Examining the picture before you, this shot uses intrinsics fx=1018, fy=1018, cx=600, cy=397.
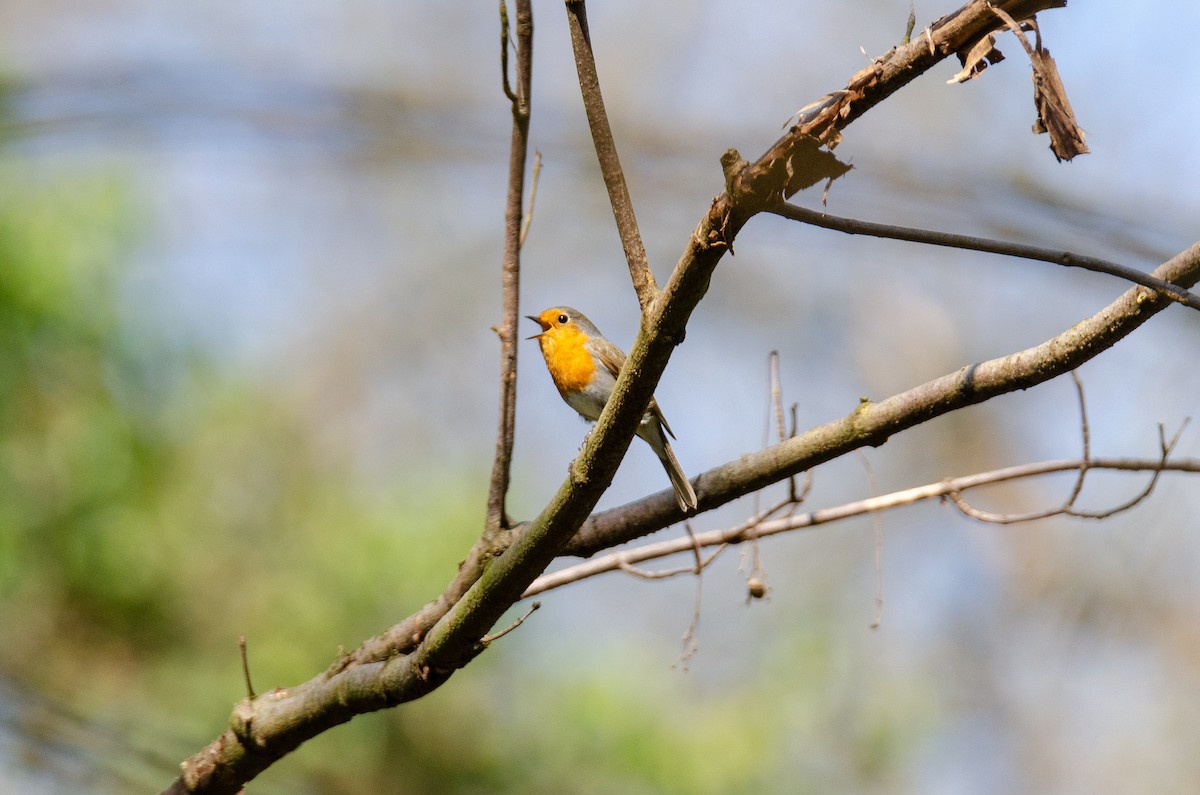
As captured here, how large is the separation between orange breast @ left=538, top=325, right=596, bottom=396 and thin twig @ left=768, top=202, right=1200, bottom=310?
3116mm

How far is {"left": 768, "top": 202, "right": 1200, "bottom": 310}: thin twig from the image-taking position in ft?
4.22

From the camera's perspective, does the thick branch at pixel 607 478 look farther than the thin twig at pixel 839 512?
No

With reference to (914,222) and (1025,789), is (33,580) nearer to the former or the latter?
(914,222)

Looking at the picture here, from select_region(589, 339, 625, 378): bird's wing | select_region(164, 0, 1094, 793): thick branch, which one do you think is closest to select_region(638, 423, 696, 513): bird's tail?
select_region(589, 339, 625, 378): bird's wing

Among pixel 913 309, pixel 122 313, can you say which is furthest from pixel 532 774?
pixel 913 309

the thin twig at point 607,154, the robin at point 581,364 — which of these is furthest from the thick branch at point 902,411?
the robin at point 581,364

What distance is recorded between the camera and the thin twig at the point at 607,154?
1.64 meters

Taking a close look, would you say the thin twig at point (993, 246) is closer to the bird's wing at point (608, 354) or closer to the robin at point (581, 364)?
the robin at point (581, 364)

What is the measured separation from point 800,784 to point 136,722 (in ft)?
11.9

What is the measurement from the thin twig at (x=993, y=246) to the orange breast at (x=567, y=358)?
3.12 m

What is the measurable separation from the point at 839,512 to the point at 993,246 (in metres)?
1.12

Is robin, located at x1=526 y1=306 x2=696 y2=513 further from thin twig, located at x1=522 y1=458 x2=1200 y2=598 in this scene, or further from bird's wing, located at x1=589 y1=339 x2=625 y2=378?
thin twig, located at x1=522 y1=458 x2=1200 y2=598

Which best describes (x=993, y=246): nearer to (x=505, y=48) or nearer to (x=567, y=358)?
(x=505, y=48)

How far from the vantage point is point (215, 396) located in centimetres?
548
